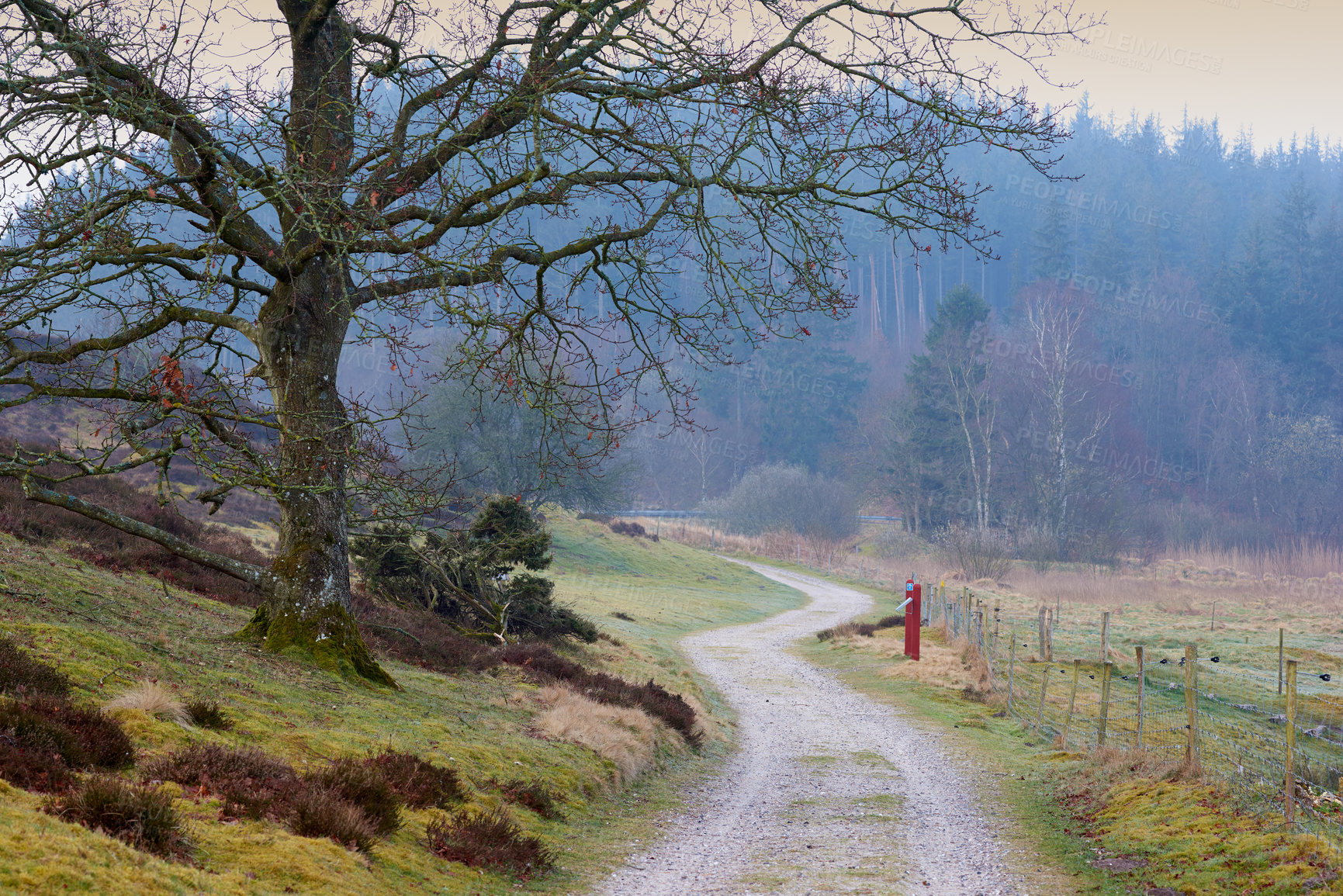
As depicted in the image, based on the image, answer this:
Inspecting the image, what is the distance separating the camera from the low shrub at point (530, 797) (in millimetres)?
8195

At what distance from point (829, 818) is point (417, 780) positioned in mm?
4313

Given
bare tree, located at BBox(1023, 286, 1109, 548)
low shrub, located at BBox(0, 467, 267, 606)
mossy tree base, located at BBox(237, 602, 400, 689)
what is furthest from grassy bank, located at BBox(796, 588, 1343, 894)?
bare tree, located at BBox(1023, 286, 1109, 548)

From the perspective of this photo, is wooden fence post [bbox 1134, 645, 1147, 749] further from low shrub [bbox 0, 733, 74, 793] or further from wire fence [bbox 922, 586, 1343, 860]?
low shrub [bbox 0, 733, 74, 793]

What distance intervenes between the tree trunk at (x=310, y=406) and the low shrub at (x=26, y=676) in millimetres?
3175

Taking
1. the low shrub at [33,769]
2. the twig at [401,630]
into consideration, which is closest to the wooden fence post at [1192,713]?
the low shrub at [33,769]

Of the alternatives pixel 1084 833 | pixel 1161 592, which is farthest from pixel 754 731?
pixel 1161 592

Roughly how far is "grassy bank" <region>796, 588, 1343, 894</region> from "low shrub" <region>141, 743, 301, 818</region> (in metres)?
5.58

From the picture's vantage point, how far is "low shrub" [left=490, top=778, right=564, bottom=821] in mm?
8195

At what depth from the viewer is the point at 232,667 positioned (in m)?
8.38

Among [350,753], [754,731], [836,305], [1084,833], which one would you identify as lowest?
[754,731]

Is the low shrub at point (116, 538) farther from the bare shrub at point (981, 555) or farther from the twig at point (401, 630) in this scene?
the bare shrub at point (981, 555)

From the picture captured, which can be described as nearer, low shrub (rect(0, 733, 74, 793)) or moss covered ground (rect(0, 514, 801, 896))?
moss covered ground (rect(0, 514, 801, 896))

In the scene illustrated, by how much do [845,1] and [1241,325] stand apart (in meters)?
77.1

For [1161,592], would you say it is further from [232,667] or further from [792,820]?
[232,667]
